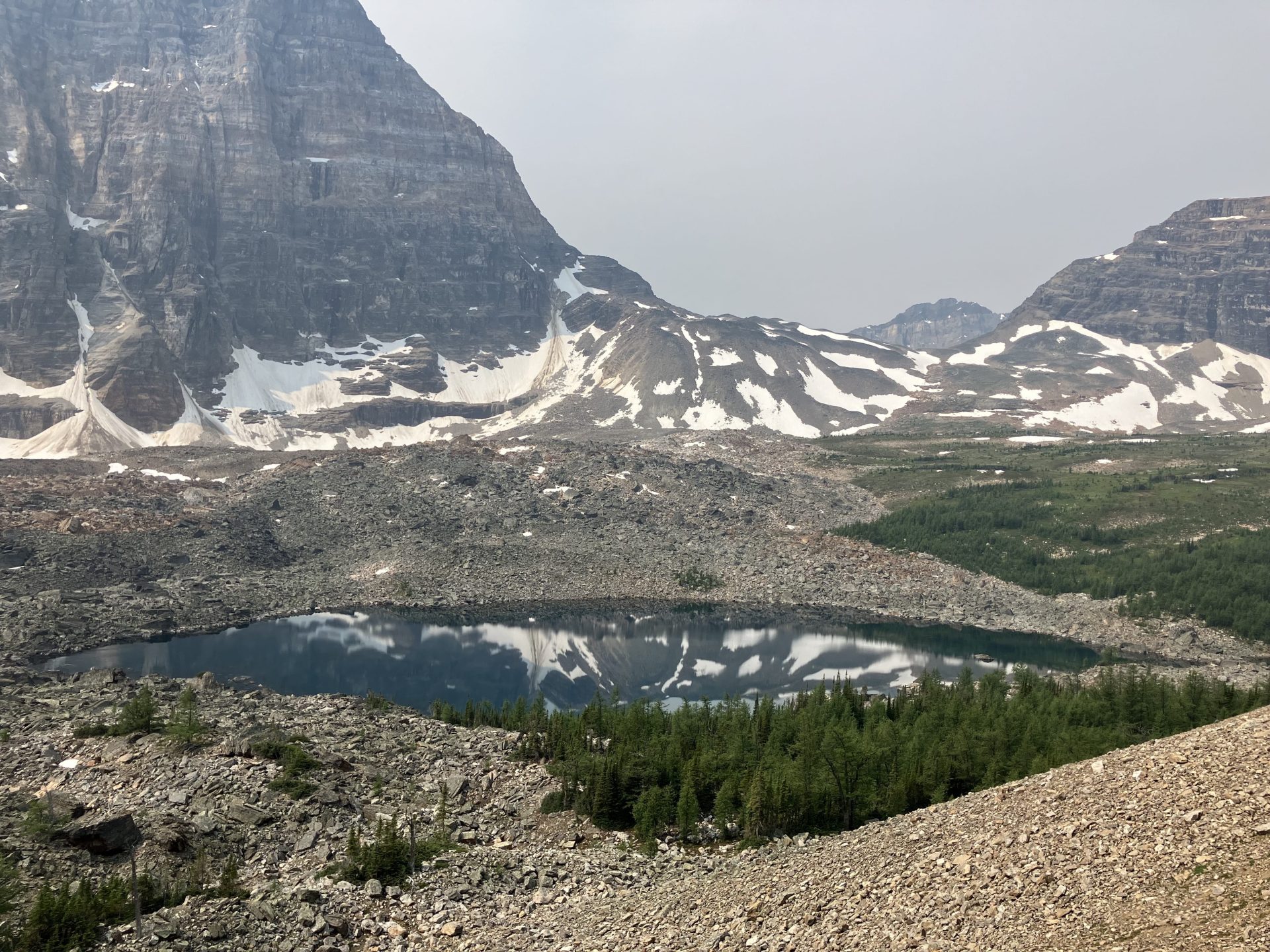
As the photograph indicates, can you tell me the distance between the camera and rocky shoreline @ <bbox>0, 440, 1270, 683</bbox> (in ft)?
262

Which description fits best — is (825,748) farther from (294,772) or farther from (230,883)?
(230,883)

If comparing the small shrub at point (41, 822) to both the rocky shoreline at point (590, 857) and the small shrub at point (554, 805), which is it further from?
the small shrub at point (554, 805)

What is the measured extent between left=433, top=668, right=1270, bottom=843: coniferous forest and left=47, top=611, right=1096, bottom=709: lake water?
76.5 ft

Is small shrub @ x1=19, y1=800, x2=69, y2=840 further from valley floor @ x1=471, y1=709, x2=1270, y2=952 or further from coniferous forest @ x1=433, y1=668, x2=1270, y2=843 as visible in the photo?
coniferous forest @ x1=433, y1=668, x2=1270, y2=843

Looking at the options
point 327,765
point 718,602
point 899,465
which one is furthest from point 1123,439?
point 327,765

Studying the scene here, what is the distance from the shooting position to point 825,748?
111ft

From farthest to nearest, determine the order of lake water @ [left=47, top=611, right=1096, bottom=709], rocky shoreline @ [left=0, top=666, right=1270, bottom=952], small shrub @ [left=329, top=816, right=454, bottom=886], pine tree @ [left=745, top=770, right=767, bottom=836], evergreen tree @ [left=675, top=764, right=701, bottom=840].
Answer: lake water @ [left=47, top=611, right=1096, bottom=709] < evergreen tree @ [left=675, top=764, right=701, bottom=840] < pine tree @ [left=745, top=770, right=767, bottom=836] < small shrub @ [left=329, top=816, right=454, bottom=886] < rocky shoreline @ [left=0, top=666, right=1270, bottom=952]

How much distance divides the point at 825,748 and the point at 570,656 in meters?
46.3

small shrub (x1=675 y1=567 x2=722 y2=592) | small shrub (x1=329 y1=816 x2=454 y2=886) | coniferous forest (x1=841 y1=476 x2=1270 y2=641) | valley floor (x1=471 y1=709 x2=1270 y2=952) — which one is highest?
valley floor (x1=471 y1=709 x2=1270 y2=952)

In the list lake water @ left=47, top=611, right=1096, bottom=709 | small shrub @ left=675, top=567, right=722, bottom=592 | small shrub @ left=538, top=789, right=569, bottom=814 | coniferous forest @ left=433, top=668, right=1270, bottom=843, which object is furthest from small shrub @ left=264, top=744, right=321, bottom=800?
small shrub @ left=675, top=567, right=722, bottom=592

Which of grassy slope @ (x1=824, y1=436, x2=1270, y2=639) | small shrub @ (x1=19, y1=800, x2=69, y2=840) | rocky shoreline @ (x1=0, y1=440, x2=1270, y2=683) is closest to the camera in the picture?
small shrub @ (x1=19, y1=800, x2=69, y2=840)

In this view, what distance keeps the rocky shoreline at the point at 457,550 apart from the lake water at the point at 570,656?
397 centimetres

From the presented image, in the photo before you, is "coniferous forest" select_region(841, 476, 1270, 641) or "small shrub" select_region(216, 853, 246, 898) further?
"coniferous forest" select_region(841, 476, 1270, 641)

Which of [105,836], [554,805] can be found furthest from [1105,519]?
[105,836]
